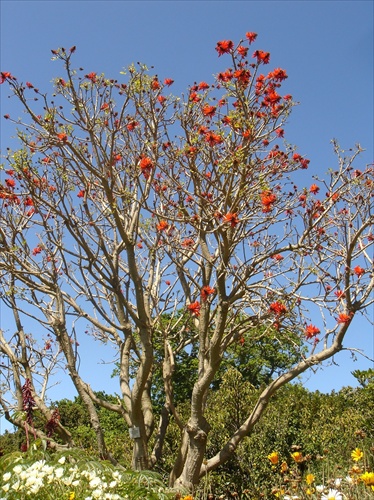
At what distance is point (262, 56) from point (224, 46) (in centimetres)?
49

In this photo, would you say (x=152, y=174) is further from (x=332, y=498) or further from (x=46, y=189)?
(x=332, y=498)

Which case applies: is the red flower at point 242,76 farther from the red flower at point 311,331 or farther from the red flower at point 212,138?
the red flower at point 311,331

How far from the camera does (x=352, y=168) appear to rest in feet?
23.8

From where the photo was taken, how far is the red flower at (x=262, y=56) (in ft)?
21.4

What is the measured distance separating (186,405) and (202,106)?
26.4 feet

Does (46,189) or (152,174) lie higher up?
(152,174)

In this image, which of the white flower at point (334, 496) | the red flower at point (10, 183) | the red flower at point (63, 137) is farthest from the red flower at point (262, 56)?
the white flower at point (334, 496)

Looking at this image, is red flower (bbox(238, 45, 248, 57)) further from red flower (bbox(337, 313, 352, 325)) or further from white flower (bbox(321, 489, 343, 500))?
white flower (bbox(321, 489, 343, 500))

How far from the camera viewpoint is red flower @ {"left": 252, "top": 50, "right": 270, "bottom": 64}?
21.4 ft

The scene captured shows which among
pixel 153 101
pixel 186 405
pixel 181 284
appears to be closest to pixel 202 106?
pixel 153 101

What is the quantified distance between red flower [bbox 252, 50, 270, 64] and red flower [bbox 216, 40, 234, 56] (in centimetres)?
32

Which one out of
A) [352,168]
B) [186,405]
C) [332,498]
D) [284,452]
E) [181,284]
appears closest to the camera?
[332,498]

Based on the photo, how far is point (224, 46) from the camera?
650cm

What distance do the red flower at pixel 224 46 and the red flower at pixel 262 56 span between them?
32 cm
